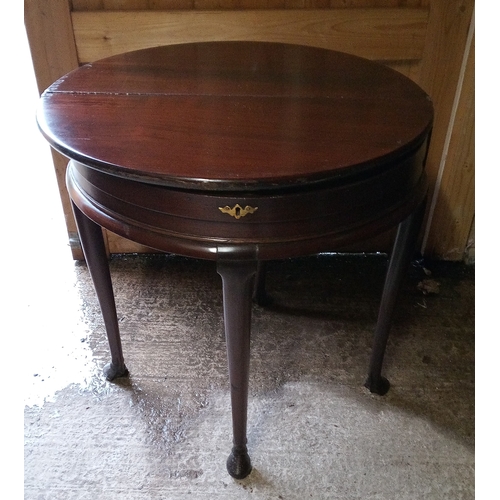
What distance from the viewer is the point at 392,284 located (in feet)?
3.92

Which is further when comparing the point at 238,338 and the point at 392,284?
the point at 392,284

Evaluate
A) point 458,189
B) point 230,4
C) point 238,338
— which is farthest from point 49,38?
point 458,189

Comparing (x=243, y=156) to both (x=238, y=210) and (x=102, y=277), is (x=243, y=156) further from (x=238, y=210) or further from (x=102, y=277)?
(x=102, y=277)

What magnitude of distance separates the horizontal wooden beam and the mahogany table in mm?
341

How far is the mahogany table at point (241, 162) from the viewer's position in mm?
829

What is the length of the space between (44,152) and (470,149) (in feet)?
6.59

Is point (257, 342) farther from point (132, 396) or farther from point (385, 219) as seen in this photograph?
point (385, 219)

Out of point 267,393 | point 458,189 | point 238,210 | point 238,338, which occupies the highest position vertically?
point 238,210

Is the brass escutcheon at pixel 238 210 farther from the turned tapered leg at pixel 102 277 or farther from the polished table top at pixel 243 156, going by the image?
the turned tapered leg at pixel 102 277

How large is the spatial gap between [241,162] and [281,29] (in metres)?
0.79

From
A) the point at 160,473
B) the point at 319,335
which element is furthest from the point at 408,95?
the point at 160,473

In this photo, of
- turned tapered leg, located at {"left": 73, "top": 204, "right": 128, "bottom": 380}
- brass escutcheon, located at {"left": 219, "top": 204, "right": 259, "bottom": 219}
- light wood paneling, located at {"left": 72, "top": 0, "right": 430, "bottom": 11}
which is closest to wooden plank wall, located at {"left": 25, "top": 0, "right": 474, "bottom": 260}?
light wood paneling, located at {"left": 72, "top": 0, "right": 430, "bottom": 11}

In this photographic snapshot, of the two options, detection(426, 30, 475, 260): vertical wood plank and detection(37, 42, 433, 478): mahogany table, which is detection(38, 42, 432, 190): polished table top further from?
detection(426, 30, 475, 260): vertical wood plank

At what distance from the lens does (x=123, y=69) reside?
119cm
